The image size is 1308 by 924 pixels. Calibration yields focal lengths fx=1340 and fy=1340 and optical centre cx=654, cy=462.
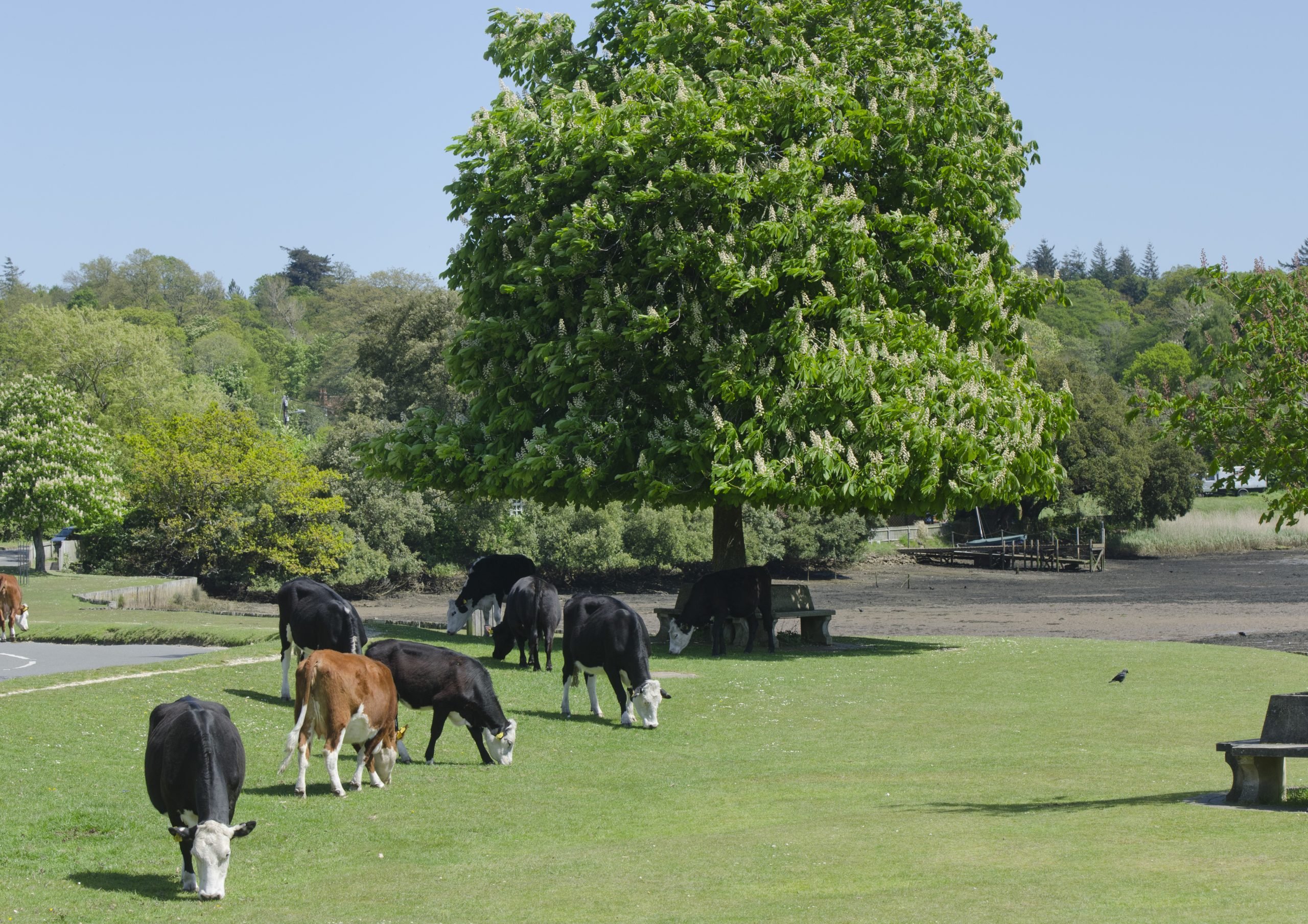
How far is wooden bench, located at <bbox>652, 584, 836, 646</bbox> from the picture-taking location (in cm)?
3306

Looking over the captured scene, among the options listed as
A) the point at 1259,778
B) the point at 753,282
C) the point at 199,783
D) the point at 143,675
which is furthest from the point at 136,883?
the point at 753,282

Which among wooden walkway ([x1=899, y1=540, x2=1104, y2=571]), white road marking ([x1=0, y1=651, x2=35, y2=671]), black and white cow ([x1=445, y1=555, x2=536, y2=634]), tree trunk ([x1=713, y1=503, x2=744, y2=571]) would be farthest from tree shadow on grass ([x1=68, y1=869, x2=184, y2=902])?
wooden walkway ([x1=899, y1=540, x2=1104, y2=571])

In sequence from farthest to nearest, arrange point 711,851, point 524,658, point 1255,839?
point 524,658
point 711,851
point 1255,839

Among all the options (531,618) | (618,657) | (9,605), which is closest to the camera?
(618,657)

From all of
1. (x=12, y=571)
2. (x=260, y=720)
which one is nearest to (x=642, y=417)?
(x=260, y=720)

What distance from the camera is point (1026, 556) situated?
87.4 metres

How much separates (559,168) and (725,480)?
893cm

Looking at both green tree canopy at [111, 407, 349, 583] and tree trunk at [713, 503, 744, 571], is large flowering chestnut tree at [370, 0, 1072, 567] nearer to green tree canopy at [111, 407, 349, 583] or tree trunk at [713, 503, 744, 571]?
tree trunk at [713, 503, 744, 571]

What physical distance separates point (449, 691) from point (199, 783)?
216 inches

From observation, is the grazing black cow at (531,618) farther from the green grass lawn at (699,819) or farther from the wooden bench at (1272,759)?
the wooden bench at (1272,759)

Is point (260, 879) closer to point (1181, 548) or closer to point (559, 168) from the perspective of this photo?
point (559, 168)

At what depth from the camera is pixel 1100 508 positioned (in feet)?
322

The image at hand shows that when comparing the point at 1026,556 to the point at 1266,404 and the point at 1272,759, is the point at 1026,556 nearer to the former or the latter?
the point at 1266,404

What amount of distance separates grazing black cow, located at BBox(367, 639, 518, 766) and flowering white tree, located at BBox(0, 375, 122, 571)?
40.7 m
